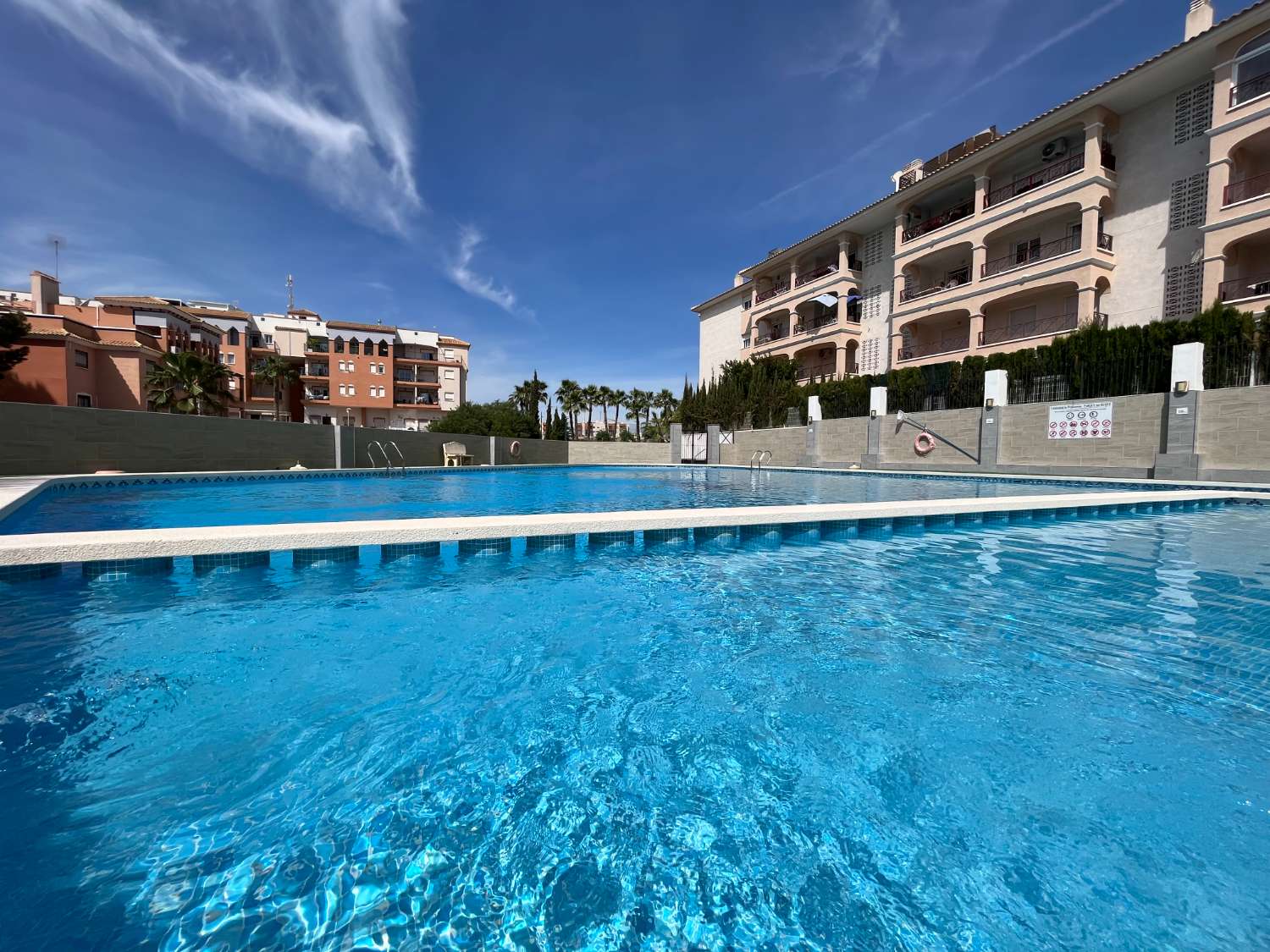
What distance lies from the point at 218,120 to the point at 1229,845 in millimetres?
20348

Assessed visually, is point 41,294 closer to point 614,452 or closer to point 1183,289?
point 614,452

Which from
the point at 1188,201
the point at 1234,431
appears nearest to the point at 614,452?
the point at 1188,201

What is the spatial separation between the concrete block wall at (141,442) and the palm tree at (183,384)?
15138mm

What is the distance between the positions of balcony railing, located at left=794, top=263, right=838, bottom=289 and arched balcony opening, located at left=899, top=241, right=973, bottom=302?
4.20 metres

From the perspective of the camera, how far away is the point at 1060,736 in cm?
254

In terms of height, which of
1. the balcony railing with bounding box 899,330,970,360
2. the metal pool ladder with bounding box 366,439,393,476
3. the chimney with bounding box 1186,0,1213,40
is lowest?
the metal pool ladder with bounding box 366,439,393,476

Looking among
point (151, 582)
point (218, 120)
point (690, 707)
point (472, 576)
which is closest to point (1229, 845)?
point (690, 707)

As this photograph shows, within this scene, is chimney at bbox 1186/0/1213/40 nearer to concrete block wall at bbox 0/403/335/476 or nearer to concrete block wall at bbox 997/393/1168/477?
concrete block wall at bbox 997/393/1168/477

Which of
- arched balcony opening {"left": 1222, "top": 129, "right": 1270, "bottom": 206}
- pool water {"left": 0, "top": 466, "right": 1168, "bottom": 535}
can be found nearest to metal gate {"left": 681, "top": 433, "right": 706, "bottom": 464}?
pool water {"left": 0, "top": 466, "right": 1168, "bottom": 535}

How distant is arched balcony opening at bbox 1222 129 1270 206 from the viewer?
15.7 m

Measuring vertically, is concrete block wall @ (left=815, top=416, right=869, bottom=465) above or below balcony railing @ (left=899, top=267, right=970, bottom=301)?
below

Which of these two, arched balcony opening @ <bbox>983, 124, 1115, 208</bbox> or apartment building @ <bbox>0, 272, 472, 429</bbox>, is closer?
arched balcony opening @ <bbox>983, 124, 1115, 208</bbox>

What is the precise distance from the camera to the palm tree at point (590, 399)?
5685cm

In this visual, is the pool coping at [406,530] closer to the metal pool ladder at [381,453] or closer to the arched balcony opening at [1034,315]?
the arched balcony opening at [1034,315]
